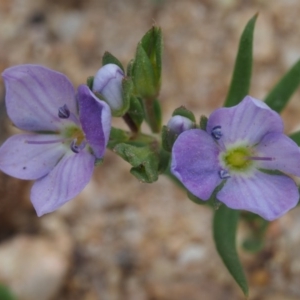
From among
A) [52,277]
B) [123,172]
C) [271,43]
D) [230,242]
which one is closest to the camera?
[230,242]

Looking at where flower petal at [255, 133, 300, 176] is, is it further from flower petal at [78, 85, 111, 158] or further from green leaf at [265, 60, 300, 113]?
flower petal at [78, 85, 111, 158]

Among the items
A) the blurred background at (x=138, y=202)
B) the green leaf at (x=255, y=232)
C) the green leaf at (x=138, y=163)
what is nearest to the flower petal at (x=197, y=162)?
the green leaf at (x=138, y=163)

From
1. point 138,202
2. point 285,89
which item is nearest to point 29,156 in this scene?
point 285,89

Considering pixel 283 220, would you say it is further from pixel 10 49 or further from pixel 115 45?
pixel 10 49

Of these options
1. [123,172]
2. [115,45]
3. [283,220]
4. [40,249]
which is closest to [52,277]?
[40,249]

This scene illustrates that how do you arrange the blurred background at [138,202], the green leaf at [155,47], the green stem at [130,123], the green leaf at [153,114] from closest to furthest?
the green leaf at [155,47]
the green stem at [130,123]
the green leaf at [153,114]
the blurred background at [138,202]

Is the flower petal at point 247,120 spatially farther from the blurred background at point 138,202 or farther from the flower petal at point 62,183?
the blurred background at point 138,202
